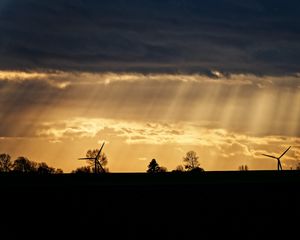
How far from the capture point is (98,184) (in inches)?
4665

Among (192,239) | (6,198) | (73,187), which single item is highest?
(73,187)

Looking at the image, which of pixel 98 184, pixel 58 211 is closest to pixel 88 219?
pixel 58 211

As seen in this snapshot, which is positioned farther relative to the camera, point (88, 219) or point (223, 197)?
point (223, 197)

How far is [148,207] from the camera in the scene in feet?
339

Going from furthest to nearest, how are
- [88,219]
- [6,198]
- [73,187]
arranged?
1. [73,187]
2. [6,198]
3. [88,219]

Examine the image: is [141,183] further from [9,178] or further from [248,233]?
[248,233]

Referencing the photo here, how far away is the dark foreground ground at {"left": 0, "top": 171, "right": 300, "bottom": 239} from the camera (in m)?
91.4

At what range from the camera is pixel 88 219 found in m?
97.2

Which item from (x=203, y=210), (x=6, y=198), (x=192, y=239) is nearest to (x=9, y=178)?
(x=6, y=198)

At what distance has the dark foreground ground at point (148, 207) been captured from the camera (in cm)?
9144

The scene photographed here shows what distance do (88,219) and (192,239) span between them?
1535 centimetres

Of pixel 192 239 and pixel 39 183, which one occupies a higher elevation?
pixel 39 183

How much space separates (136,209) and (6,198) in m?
17.6

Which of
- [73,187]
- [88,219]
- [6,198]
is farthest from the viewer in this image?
[73,187]
